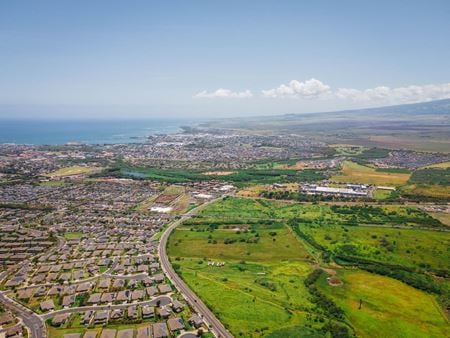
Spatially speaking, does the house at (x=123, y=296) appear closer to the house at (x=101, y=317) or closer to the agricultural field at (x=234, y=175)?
the house at (x=101, y=317)

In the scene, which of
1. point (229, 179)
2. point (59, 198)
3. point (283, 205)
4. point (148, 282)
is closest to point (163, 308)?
point (148, 282)

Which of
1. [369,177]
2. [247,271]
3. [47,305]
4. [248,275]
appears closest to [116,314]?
[47,305]

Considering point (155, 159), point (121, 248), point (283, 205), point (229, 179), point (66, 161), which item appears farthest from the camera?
point (155, 159)

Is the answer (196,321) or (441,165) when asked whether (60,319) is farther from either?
(441,165)

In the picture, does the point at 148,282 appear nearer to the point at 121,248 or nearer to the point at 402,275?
the point at 121,248

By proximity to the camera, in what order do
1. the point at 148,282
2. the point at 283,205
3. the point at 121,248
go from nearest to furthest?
the point at 148,282 < the point at 121,248 < the point at 283,205

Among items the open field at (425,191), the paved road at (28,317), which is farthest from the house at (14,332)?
the open field at (425,191)

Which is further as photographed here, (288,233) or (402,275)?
(288,233)
